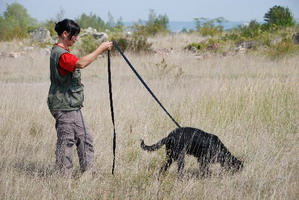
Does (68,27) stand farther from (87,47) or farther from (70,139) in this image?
(87,47)

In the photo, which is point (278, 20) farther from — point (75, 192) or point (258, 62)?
point (75, 192)

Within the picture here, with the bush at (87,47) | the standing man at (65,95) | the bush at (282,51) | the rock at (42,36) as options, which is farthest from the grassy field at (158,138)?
the rock at (42,36)

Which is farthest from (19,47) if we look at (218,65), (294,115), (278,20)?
(294,115)

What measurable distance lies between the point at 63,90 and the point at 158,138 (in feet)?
6.35

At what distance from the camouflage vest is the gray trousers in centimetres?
8

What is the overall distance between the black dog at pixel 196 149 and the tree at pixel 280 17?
62.4ft

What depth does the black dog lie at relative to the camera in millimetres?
4023

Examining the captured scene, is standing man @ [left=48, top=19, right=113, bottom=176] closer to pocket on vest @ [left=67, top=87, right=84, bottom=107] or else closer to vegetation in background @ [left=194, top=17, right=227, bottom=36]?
pocket on vest @ [left=67, top=87, right=84, bottom=107]

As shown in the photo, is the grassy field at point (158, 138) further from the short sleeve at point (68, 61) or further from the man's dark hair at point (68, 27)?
the man's dark hair at point (68, 27)

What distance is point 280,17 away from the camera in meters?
23.0

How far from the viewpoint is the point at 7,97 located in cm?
710

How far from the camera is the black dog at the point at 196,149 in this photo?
402 cm

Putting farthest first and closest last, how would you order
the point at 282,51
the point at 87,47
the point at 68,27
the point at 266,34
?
the point at 266,34, the point at 87,47, the point at 282,51, the point at 68,27

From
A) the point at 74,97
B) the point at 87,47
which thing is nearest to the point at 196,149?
the point at 74,97
